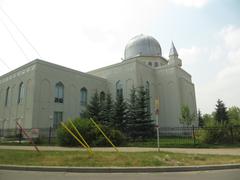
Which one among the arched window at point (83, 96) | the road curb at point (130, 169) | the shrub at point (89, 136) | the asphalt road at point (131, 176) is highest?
the arched window at point (83, 96)

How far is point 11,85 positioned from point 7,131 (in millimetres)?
9828

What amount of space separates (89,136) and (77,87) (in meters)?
20.7

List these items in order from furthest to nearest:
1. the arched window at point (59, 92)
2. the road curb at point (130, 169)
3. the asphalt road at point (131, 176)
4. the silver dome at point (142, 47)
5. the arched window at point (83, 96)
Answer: the silver dome at point (142, 47)
the arched window at point (83, 96)
the arched window at point (59, 92)
the road curb at point (130, 169)
the asphalt road at point (131, 176)

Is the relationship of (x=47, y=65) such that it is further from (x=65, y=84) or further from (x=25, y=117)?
(x=25, y=117)

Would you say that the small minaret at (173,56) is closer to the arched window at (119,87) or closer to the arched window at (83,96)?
the arched window at (119,87)

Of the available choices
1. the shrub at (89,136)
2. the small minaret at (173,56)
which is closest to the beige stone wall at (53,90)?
the shrub at (89,136)

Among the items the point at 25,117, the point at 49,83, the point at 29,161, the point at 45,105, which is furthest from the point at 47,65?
the point at 29,161

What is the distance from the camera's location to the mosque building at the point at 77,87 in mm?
30891

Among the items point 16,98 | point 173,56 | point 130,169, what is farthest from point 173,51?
point 130,169

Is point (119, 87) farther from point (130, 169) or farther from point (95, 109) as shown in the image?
point (130, 169)

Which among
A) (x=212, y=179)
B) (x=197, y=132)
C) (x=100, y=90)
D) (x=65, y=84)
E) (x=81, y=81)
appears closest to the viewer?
(x=212, y=179)

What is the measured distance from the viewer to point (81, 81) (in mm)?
36812

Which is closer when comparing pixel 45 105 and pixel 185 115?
pixel 45 105

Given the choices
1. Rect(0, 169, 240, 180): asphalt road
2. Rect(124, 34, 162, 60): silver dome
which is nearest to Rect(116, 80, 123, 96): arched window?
Rect(124, 34, 162, 60): silver dome
